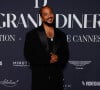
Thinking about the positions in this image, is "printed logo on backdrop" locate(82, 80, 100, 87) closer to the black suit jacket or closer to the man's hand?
the black suit jacket

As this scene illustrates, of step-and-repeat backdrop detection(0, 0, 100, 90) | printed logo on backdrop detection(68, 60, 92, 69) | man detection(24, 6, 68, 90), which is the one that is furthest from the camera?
printed logo on backdrop detection(68, 60, 92, 69)

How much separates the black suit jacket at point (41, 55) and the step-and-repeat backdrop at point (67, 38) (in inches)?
9.6

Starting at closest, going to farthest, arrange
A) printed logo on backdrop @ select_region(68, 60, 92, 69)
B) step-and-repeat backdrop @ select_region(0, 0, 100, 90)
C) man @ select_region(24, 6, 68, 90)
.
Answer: man @ select_region(24, 6, 68, 90)
step-and-repeat backdrop @ select_region(0, 0, 100, 90)
printed logo on backdrop @ select_region(68, 60, 92, 69)

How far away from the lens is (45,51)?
2.89 m

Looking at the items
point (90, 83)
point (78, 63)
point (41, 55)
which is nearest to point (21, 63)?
point (41, 55)

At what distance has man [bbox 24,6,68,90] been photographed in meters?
2.89

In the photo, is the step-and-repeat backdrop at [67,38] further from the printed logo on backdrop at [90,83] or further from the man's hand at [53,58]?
the man's hand at [53,58]

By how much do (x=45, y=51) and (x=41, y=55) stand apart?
6cm

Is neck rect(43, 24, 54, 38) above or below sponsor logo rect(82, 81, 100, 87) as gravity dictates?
above

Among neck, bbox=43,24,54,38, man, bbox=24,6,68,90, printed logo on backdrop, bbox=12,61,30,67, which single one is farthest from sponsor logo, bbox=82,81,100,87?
neck, bbox=43,24,54,38

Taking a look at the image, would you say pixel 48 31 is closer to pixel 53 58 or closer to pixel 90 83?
pixel 53 58

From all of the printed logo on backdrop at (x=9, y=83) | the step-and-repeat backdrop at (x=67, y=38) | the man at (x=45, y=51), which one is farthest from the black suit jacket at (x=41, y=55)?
the printed logo on backdrop at (x=9, y=83)

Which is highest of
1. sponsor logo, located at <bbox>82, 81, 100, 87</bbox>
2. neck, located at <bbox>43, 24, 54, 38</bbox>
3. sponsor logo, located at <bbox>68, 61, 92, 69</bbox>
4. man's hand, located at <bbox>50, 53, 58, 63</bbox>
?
neck, located at <bbox>43, 24, 54, 38</bbox>

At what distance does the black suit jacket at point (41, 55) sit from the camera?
2895 mm
